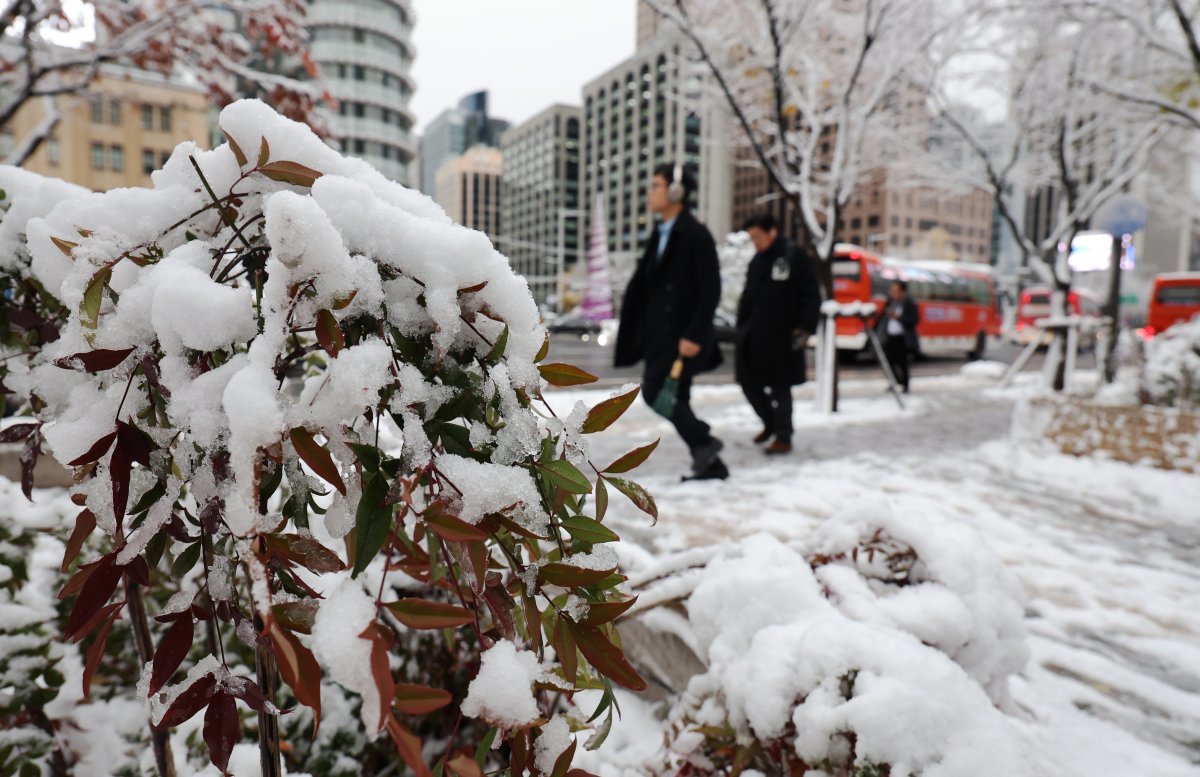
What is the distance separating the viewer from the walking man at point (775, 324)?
17.6ft

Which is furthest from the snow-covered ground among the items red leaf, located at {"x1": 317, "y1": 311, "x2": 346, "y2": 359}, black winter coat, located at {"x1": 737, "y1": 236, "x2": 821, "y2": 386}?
red leaf, located at {"x1": 317, "y1": 311, "x2": 346, "y2": 359}

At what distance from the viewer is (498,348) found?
71 cm

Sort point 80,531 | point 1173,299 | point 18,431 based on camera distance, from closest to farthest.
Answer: point 80,531 < point 18,431 < point 1173,299

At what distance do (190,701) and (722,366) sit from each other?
14486 mm

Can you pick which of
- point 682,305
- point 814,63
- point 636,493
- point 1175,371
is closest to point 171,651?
point 636,493

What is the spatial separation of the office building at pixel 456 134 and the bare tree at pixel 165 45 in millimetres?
177975

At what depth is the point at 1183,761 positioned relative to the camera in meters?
1.68

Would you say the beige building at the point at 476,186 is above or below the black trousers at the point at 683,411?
above

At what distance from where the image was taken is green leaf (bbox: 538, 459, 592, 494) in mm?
701

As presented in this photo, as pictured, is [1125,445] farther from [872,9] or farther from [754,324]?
[872,9]

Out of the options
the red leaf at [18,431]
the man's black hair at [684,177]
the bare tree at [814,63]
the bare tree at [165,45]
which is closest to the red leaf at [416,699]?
the red leaf at [18,431]

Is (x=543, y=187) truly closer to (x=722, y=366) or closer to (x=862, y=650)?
(x=722, y=366)

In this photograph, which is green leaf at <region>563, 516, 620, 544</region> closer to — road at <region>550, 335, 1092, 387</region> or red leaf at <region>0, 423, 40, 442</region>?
red leaf at <region>0, 423, 40, 442</region>

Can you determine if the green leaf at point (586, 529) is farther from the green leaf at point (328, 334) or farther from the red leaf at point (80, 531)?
the red leaf at point (80, 531)
